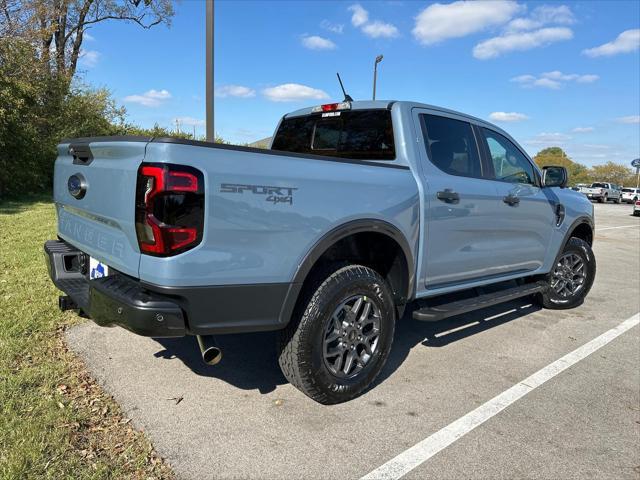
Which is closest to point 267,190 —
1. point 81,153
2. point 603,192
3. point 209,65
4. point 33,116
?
point 81,153

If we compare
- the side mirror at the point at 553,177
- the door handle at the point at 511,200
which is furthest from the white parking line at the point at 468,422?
the side mirror at the point at 553,177

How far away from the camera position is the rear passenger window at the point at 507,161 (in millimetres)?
4211

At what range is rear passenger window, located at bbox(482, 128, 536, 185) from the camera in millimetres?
4211

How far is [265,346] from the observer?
3.93 m

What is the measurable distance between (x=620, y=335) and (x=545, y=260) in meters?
0.98

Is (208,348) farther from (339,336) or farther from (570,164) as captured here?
(570,164)

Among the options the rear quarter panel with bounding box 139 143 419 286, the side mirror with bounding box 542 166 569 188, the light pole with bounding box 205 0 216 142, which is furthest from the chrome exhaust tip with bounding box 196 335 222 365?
the light pole with bounding box 205 0 216 142

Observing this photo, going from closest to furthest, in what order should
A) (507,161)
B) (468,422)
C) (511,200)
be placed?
(468,422) < (511,200) < (507,161)

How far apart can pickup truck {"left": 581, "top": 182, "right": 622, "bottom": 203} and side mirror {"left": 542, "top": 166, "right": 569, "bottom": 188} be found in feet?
134

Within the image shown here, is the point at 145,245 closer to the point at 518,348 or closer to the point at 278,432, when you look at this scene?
the point at 278,432

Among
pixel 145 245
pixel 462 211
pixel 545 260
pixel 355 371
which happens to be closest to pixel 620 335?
pixel 545 260

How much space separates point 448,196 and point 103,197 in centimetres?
230

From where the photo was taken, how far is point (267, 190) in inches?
93.4

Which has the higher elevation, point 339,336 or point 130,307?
point 130,307
